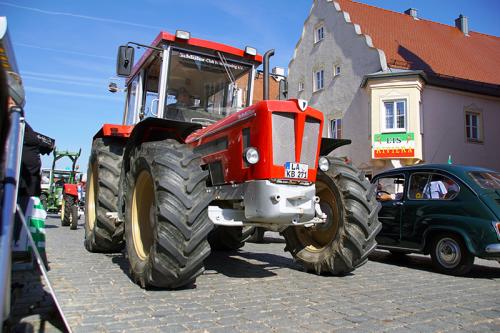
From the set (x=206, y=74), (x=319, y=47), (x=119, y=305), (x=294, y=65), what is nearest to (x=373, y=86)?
(x=319, y=47)

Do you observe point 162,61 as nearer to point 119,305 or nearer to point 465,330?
point 119,305

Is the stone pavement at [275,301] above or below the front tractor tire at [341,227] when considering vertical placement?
below

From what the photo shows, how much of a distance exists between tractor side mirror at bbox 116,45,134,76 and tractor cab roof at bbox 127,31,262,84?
9.9 inches

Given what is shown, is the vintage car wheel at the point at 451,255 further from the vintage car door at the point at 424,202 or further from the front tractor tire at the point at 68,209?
the front tractor tire at the point at 68,209

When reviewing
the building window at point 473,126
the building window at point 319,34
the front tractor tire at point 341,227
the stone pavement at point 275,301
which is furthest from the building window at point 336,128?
the front tractor tire at point 341,227

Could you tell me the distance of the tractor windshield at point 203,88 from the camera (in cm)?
586

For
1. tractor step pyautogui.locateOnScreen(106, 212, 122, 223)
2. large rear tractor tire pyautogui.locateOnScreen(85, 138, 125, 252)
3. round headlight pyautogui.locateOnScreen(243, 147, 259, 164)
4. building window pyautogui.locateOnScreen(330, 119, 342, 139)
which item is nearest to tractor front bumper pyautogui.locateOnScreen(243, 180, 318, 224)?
round headlight pyautogui.locateOnScreen(243, 147, 259, 164)

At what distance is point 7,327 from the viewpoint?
2.89 meters

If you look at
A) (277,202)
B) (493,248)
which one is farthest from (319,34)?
(277,202)

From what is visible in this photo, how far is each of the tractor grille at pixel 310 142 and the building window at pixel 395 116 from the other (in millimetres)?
15768

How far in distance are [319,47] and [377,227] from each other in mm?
20413

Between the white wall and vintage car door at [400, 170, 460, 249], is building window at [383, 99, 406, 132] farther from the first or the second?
vintage car door at [400, 170, 460, 249]

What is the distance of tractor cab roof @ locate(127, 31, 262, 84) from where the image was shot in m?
5.75

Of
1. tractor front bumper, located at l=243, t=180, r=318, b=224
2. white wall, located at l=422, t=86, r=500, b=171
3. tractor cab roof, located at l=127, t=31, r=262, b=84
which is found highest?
white wall, located at l=422, t=86, r=500, b=171
